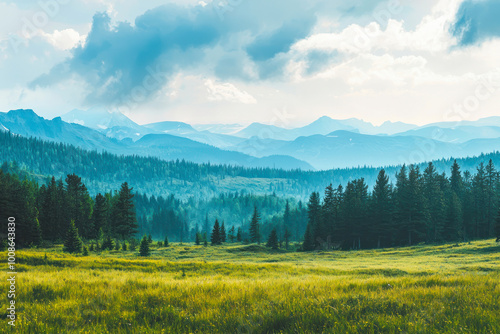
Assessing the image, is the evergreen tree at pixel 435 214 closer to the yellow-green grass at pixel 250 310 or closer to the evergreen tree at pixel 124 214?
the evergreen tree at pixel 124 214

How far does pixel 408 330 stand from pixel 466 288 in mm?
4474

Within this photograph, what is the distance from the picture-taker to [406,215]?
75375 mm

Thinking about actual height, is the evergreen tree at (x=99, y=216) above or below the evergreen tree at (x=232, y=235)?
above

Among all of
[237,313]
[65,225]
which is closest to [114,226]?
[65,225]

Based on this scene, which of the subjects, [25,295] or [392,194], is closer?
[25,295]

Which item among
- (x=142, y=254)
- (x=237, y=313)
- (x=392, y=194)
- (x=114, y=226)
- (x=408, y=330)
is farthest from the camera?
(x=392, y=194)

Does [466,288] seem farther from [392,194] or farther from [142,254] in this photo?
[392,194]

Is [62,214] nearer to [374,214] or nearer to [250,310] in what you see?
[374,214]

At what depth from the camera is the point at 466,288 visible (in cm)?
822

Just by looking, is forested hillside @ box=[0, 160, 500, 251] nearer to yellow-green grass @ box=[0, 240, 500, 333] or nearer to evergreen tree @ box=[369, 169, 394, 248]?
evergreen tree @ box=[369, 169, 394, 248]

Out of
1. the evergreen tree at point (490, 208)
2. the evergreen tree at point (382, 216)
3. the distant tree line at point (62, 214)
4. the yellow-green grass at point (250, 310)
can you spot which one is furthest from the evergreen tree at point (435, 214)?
the yellow-green grass at point (250, 310)

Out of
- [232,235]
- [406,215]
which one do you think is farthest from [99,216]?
[406,215]

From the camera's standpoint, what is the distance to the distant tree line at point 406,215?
7350cm

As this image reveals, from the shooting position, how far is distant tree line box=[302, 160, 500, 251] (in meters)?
73.5
